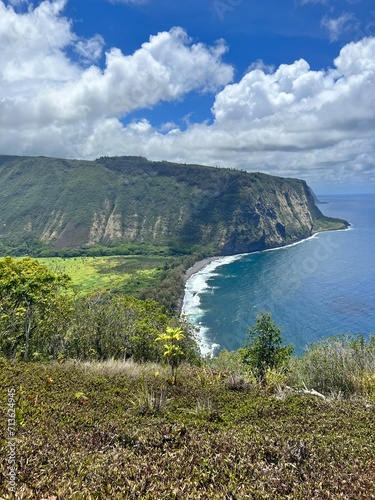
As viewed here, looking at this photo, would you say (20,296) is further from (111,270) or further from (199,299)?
(111,270)

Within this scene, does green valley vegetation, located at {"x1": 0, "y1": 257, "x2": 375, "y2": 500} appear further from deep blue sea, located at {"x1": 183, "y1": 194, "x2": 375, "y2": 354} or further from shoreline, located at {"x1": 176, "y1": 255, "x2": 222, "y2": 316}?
shoreline, located at {"x1": 176, "y1": 255, "x2": 222, "y2": 316}

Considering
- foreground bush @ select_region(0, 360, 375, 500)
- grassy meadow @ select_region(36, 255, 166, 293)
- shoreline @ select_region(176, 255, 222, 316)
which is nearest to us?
foreground bush @ select_region(0, 360, 375, 500)

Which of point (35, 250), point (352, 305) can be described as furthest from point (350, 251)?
point (35, 250)

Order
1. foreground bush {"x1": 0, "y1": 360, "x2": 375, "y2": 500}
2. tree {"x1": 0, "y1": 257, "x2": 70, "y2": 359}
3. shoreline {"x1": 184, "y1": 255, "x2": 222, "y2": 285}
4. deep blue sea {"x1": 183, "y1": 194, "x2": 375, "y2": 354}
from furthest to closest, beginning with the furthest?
shoreline {"x1": 184, "y1": 255, "x2": 222, "y2": 285} < deep blue sea {"x1": 183, "y1": 194, "x2": 375, "y2": 354} < tree {"x1": 0, "y1": 257, "x2": 70, "y2": 359} < foreground bush {"x1": 0, "y1": 360, "x2": 375, "y2": 500}

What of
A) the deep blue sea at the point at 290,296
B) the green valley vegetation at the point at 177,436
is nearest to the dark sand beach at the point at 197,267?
the deep blue sea at the point at 290,296

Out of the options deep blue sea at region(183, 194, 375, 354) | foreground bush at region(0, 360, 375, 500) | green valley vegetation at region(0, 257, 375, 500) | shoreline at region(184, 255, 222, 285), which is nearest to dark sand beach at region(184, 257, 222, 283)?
shoreline at region(184, 255, 222, 285)

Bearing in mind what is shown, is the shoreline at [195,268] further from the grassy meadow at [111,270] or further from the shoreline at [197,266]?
the grassy meadow at [111,270]
